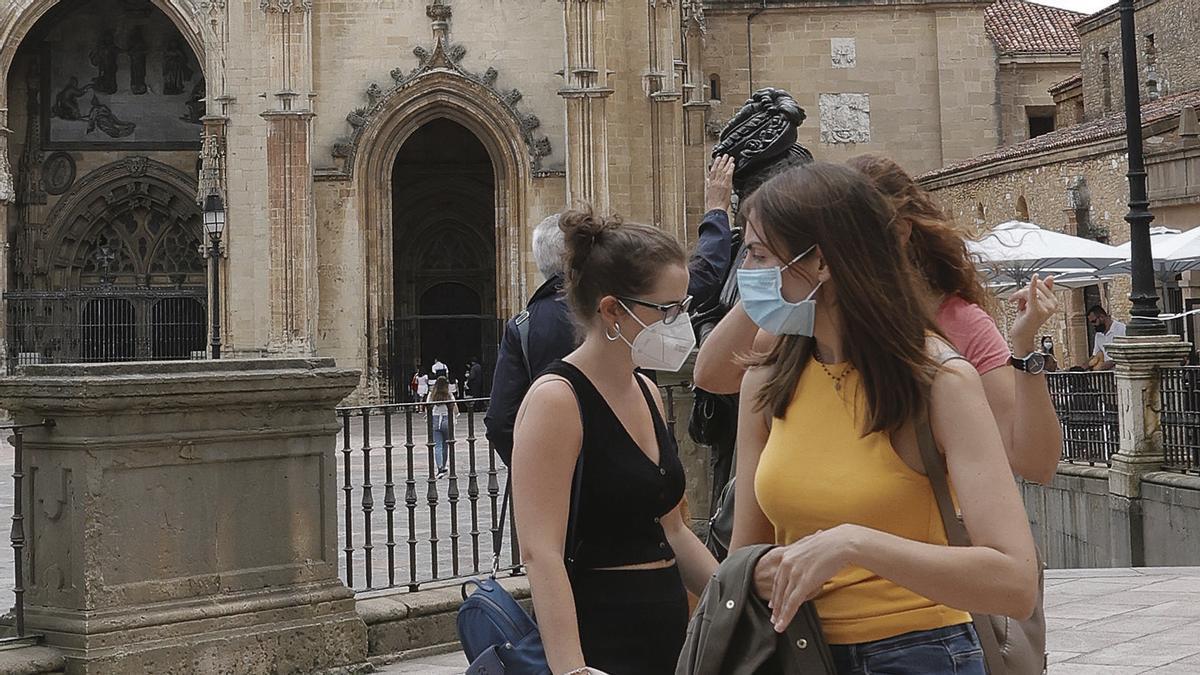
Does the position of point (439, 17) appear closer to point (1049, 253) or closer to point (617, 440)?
point (1049, 253)

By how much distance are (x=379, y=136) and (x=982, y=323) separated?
91.1 ft

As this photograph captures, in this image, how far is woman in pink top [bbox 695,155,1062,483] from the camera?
3293mm

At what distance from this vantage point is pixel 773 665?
102 inches

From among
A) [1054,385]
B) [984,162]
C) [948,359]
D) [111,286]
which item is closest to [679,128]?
[984,162]

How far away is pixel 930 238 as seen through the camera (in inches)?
133

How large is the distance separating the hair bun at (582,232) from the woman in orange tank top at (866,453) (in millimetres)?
889

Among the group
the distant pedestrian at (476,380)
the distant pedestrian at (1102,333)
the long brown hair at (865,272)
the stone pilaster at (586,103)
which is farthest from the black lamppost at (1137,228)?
the distant pedestrian at (476,380)

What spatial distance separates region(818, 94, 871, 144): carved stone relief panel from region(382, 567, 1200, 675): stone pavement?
87.8 feet

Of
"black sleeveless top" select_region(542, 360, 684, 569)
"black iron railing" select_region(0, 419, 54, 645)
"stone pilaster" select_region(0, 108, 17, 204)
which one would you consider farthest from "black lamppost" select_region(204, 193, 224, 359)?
"black sleeveless top" select_region(542, 360, 684, 569)

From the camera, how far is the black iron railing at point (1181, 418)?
1318 centimetres

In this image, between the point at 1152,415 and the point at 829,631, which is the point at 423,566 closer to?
the point at 1152,415

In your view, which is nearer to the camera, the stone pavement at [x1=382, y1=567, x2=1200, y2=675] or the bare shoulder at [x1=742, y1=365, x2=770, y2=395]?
the bare shoulder at [x1=742, y1=365, x2=770, y2=395]

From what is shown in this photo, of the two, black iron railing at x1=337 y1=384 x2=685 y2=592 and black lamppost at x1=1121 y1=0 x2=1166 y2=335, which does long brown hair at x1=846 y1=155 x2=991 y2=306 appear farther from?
black lamppost at x1=1121 y1=0 x2=1166 y2=335

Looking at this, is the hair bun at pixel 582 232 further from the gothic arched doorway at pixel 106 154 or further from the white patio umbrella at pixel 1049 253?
the gothic arched doorway at pixel 106 154
